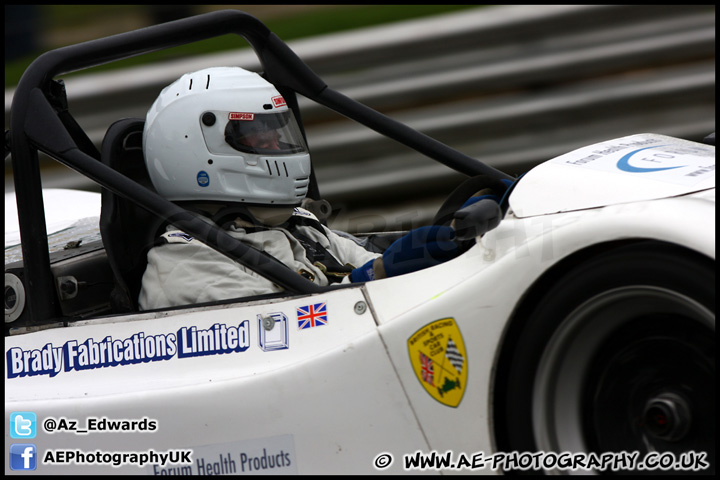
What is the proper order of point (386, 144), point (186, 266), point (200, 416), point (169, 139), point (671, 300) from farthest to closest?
point (386, 144)
point (169, 139)
point (186, 266)
point (200, 416)
point (671, 300)

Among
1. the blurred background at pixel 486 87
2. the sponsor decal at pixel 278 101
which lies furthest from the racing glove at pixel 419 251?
the blurred background at pixel 486 87

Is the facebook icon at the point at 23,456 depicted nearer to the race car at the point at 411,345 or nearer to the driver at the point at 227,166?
the race car at the point at 411,345

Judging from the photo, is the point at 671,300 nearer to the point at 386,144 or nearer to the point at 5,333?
the point at 5,333

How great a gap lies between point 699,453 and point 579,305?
1.37 feet

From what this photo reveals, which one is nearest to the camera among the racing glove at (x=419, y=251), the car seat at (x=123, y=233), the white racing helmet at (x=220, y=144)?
the racing glove at (x=419, y=251)

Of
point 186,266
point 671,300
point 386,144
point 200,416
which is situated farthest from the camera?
point 386,144

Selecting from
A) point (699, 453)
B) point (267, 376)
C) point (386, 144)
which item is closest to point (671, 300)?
point (699, 453)

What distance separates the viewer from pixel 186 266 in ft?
9.05

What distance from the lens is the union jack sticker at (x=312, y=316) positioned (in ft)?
7.84

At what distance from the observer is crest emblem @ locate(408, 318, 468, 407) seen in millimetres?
2133

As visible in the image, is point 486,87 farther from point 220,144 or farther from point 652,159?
point 652,159

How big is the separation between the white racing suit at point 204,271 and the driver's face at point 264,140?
0.28 meters

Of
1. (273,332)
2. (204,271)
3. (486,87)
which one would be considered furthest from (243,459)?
(486,87)

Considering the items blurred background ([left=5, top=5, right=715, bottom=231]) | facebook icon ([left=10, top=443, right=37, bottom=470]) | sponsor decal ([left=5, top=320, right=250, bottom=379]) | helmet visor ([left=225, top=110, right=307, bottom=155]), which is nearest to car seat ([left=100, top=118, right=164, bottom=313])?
sponsor decal ([left=5, top=320, right=250, bottom=379])
